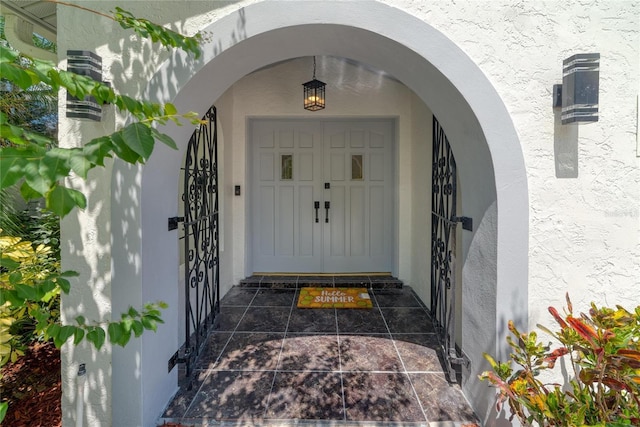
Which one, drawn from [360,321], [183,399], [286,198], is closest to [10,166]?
[183,399]

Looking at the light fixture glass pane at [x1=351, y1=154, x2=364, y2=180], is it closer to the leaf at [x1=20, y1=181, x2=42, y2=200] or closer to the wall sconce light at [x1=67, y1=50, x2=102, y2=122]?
the wall sconce light at [x1=67, y1=50, x2=102, y2=122]

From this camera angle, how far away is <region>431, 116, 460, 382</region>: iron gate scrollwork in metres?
2.37

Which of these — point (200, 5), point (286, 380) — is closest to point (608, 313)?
point (286, 380)

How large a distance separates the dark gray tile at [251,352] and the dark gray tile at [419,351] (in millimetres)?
1156

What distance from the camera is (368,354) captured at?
108 inches

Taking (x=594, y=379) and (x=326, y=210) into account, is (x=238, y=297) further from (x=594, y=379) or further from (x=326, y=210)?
(x=594, y=379)

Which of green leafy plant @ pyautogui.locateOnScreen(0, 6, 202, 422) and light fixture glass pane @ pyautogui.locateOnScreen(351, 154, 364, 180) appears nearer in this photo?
green leafy plant @ pyautogui.locateOnScreen(0, 6, 202, 422)

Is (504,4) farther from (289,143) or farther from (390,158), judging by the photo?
(289,143)

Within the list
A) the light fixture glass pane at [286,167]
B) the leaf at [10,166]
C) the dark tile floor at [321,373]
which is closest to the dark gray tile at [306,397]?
the dark tile floor at [321,373]

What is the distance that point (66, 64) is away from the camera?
190 centimetres

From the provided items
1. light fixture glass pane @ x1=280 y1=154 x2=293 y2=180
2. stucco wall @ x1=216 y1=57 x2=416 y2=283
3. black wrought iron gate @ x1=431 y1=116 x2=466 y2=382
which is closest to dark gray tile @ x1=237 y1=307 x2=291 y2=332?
stucco wall @ x1=216 y1=57 x2=416 y2=283

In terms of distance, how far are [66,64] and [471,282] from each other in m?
3.08

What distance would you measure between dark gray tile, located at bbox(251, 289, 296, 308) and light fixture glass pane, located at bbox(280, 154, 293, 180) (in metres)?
1.80

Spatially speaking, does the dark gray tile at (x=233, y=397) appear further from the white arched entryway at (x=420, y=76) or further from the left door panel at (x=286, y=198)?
the left door panel at (x=286, y=198)
